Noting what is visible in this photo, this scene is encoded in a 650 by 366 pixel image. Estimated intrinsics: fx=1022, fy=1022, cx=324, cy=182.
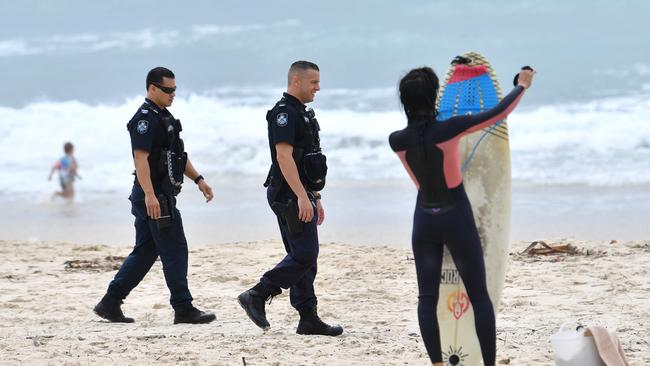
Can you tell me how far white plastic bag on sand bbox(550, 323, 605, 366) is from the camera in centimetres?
466

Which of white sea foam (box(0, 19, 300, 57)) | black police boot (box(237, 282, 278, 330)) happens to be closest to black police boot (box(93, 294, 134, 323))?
black police boot (box(237, 282, 278, 330))

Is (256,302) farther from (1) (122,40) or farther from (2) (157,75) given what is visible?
(1) (122,40)

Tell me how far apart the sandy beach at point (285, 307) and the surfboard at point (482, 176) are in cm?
54

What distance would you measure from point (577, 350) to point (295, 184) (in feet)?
6.35

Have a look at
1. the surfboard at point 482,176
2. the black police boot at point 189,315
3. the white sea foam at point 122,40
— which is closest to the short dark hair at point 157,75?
the black police boot at point 189,315

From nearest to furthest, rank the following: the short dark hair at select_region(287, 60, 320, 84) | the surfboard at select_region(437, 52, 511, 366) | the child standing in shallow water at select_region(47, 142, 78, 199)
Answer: the surfboard at select_region(437, 52, 511, 366) < the short dark hair at select_region(287, 60, 320, 84) < the child standing in shallow water at select_region(47, 142, 78, 199)

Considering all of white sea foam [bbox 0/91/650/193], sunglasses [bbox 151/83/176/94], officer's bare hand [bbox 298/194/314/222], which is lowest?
officer's bare hand [bbox 298/194/314/222]

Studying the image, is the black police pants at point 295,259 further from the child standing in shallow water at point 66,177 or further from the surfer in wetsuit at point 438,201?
the child standing in shallow water at point 66,177

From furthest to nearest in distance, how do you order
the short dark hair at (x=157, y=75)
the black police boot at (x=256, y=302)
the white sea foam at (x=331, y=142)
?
the white sea foam at (x=331, y=142), the short dark hair at (x=157, y=75), the black police boot at (x=256, y=302)

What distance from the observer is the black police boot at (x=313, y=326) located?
6.21 m

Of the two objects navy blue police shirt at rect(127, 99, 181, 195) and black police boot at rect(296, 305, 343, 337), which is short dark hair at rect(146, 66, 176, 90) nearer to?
navy blue police shirt at rect(127, 99, 181, 195)

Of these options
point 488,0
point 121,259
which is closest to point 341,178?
point 121,259

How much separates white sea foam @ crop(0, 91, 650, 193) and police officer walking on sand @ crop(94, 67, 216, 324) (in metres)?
10.4

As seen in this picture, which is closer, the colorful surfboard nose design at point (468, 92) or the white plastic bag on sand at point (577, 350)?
the white plastic bag on sand at point (577, 350)
